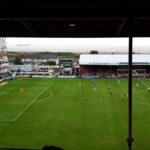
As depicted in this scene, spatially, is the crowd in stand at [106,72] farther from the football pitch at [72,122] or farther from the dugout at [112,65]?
the football pitch at [72,122]

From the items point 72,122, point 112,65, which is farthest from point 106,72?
point 72,122

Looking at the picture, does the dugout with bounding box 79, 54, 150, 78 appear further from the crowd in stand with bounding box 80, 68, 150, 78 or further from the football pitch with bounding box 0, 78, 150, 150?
the football pitch with bounding box 0, 78, 150, 150

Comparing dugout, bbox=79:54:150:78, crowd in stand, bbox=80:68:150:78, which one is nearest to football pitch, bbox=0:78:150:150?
crowd in stand, bbox=80:68:150:78

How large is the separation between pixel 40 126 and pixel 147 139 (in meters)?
6.56

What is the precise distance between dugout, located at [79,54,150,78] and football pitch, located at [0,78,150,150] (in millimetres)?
31947

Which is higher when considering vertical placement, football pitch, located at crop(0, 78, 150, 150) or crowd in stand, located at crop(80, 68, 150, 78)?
crowd in stand, located at crop(80, 68, 150, 78)

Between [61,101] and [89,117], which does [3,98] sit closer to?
[61,101]

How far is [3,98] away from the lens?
105 ft

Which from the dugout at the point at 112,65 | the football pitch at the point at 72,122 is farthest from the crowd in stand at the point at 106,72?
the football pitch at the point at 72,122

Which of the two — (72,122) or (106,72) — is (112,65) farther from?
(72,122)

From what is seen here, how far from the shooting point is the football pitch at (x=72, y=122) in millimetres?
16625

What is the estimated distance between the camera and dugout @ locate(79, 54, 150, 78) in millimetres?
64188

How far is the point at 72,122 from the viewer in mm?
21000

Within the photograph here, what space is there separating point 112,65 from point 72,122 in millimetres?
45470
